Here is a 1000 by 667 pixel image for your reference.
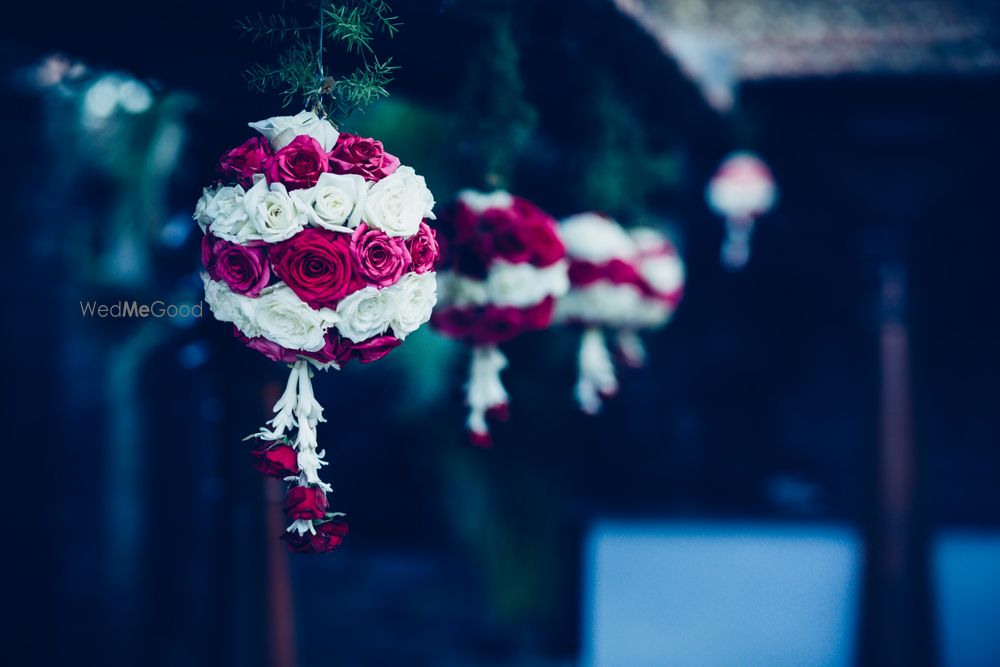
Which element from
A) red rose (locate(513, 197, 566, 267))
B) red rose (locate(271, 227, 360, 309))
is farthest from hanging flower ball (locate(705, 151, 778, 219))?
red rose (locate(271, 227, 360, 309))

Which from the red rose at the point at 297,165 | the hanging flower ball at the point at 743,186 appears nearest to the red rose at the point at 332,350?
the red rose at the point at 297,165

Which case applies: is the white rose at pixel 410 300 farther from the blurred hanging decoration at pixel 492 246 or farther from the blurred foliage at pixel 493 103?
the blurred foliage at pixel 493 103

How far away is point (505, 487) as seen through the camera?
14.4 ft

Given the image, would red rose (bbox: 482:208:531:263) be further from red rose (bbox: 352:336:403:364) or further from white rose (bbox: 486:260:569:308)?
red rose (bbox: 352:336:403:364)

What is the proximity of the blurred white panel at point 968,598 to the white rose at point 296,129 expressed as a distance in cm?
353

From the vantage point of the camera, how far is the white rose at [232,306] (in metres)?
1.21

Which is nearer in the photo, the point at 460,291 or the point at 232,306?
the point at 232,306

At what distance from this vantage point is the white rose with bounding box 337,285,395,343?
47.9 inches

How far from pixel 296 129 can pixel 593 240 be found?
3.74 feet

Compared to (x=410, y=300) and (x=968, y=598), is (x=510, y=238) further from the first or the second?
(x=968, y=598)

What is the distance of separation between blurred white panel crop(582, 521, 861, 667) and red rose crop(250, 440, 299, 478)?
3216 millimetres

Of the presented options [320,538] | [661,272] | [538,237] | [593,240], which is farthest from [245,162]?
[661,272]

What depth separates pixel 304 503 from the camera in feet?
4.00

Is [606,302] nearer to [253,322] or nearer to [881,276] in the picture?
[253,322]
